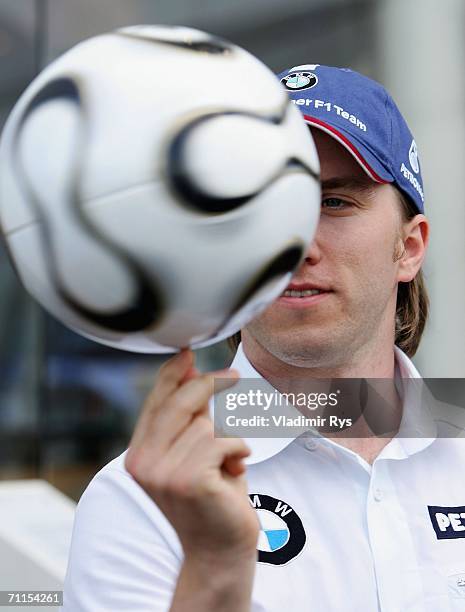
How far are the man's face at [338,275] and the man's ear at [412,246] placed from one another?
0.08m

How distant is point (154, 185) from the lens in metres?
0.83

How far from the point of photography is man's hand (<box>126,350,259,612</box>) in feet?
2.91

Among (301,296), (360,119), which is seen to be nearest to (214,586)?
(301,296)

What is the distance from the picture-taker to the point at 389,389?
5.25 ft

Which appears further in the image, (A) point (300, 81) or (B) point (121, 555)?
(A) point (300, 81)

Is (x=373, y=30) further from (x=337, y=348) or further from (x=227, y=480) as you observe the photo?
(x=227, y=480)

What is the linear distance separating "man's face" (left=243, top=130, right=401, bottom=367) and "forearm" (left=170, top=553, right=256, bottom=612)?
1.55 ft

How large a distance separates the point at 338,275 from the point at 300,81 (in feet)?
1.13

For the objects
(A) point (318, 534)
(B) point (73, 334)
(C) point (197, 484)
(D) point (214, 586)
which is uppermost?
(C) point (197, 484)

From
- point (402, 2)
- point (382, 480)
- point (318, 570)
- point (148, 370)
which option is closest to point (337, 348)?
point (382, 480)

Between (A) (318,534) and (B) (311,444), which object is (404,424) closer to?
(B) (311,444)

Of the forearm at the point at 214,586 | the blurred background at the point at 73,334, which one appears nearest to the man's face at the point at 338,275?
the forearm at the point at 214,586

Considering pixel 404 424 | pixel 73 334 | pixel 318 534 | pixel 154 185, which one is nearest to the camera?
pixel 154 185

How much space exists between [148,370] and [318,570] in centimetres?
429
